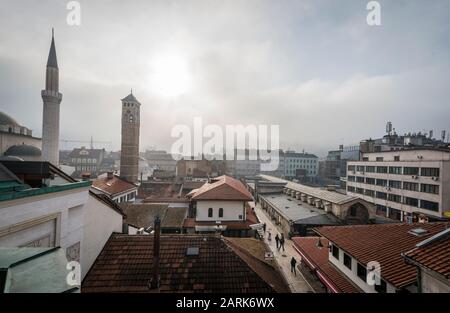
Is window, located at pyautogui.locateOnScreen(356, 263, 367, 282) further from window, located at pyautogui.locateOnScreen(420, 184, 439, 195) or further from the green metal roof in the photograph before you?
window, located at pyautogui.locateOnScreen(420, 184, 439, 195)

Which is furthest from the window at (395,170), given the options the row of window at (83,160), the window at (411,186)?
the row of window at (83,160)

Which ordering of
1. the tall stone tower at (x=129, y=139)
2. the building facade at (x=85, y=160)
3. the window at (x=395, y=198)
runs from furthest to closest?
the building facade at (x=85, y=160) → the tall stone tower at (x=129, y=139) → the window at (x=395, y=198)

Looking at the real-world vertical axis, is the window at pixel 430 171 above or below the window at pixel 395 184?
above

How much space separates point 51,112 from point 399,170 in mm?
56373

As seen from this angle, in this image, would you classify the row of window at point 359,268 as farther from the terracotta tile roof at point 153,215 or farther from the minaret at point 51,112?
the minaret at point 51,112

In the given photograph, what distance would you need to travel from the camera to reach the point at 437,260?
5.93 m

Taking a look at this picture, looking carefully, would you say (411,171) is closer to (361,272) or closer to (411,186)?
(411,186)

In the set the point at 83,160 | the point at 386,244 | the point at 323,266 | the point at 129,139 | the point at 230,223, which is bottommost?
the point at 230,223

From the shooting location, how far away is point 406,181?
3262cm

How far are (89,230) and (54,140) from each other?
96.3ft

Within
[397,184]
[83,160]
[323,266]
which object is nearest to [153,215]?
[323,266]

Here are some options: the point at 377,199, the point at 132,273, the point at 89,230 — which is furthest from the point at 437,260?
the point at 377,199

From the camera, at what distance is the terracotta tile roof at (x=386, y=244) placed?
784 cm

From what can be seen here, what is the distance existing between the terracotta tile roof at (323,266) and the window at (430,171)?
80.2 feet
